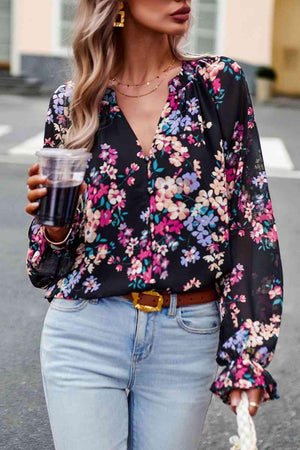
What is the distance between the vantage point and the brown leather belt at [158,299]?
2.19m

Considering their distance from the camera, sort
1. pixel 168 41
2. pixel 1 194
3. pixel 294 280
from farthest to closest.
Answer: pixel 1 194 < pixel 294 280 < pixel 168 41

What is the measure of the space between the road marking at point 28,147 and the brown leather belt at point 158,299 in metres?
9.93

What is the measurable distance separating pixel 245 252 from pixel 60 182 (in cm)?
51

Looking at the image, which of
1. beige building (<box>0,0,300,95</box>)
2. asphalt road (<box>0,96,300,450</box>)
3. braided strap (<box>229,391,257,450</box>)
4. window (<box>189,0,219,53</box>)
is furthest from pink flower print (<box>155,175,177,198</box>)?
window (<box>189,0,219,53</box>)

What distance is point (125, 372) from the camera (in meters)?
2.20

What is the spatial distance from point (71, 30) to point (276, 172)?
29.2ft

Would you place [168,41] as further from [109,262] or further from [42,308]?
[42,308]

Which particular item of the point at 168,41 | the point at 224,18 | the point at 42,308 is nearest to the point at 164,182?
the point at 168,41

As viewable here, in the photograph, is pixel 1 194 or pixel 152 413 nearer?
pixel 152 413

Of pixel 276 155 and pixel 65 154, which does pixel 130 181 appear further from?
pixel 276 155

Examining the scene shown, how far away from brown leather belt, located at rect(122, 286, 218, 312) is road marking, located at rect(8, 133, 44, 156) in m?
9.93

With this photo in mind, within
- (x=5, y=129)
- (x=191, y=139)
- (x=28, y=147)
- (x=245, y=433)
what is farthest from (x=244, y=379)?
(x=5, y=129)

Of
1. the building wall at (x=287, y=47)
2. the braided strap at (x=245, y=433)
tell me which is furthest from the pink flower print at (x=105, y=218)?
the building wall at (x=287, y=47)

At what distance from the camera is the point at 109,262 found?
225 centimetres
